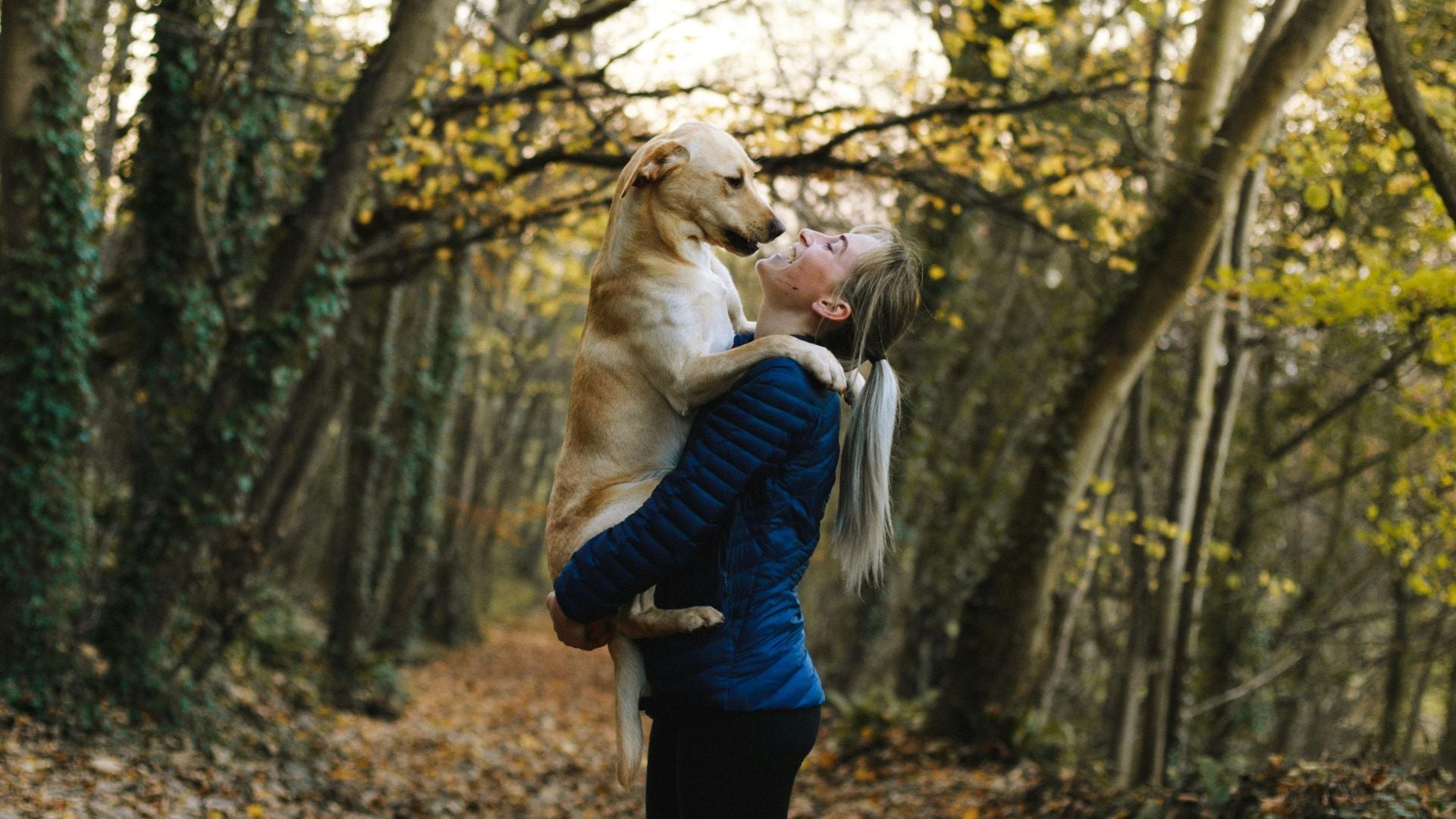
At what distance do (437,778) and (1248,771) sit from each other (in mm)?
6087

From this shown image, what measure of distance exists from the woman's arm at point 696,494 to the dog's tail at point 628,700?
8.4 inches

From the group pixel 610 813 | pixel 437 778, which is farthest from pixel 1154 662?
pixel 437 778

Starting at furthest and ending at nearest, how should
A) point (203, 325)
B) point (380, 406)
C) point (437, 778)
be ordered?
1. point (380, 406)
2. point (437, 778)
3. point (203, 325)

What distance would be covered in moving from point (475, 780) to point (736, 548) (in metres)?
7.99

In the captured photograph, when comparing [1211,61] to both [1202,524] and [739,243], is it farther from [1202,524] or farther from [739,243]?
[739,243]

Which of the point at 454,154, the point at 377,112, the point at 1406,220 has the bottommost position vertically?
the point at 377,112

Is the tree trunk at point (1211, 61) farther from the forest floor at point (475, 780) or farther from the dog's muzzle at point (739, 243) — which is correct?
the dog's muzzle at point (739, 243)

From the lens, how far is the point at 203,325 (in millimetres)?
8469

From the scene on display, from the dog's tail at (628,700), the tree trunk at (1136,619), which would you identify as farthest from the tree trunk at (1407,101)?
the tree trunk at (1136,619)

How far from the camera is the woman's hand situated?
2.51m

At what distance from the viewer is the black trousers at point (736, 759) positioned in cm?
241

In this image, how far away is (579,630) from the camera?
254 cm

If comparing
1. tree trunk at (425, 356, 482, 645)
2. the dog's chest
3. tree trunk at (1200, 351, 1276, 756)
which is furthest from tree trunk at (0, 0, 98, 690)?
tree trunk at (425, 356, 482, 645)

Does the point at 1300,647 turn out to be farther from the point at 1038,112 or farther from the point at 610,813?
the point at 610,813
